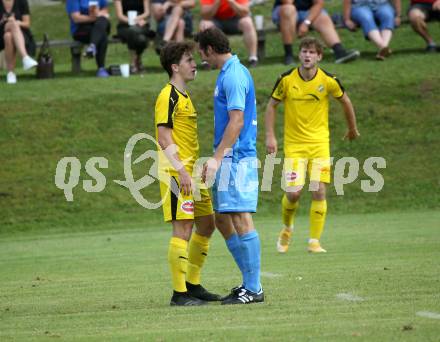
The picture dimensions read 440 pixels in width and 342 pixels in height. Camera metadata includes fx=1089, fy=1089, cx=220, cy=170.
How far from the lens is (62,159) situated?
65.0 ft

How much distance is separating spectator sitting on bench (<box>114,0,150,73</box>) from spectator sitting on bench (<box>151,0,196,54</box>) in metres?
0.36

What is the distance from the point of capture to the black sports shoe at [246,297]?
8945 millimetres

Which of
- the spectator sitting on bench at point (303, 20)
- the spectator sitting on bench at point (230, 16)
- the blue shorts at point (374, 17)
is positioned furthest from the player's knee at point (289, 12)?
the blue shorts at point (374, 17)

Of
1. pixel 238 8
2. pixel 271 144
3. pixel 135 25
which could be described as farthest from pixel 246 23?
pixel 271 144

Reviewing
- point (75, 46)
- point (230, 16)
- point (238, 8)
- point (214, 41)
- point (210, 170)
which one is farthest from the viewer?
point (75, 46)

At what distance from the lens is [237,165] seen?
9.07m

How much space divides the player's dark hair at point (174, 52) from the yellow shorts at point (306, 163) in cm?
477

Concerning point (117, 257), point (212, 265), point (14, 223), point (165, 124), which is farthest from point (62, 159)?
point (165, 124)

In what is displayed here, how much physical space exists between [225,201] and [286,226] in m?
4.81

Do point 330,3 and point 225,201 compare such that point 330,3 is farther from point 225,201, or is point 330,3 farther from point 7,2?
point 225,201

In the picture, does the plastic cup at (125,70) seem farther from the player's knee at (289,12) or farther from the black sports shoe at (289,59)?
the player's knee at (289,12)

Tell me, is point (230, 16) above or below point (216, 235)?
above

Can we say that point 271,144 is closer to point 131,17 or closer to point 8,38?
point 131,17

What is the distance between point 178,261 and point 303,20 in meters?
13.9
